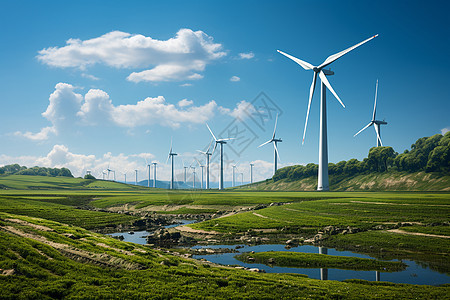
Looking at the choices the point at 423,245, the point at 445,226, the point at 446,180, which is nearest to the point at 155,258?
the point at 423,245

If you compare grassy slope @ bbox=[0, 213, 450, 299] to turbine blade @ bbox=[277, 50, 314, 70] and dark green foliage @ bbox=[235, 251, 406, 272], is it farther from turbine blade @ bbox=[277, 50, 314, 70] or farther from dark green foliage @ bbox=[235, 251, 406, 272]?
turbine blade @ bbox=[277, 50, 314, 70]

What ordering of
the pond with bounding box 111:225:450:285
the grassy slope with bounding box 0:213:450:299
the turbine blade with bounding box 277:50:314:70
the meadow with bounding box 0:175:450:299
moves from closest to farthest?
the grassy slope with bounding box 0:213:450:299, the meadow with bounding box 0:175:450:299, the pond with bounding box 111:225:450:285, the turbine blade with bounding box 277:50:314:70

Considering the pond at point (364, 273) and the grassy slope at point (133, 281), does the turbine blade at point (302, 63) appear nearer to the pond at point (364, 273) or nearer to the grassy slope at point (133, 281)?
the pond at point (364, 273)

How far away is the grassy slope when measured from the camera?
2555cm

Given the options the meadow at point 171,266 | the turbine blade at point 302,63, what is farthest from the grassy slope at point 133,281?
the turbine blade at point 302,63

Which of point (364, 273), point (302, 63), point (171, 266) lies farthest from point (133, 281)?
point (302, 63)

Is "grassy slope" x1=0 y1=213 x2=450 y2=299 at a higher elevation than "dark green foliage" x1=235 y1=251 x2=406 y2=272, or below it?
higher

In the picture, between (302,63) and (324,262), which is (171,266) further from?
(302,63)

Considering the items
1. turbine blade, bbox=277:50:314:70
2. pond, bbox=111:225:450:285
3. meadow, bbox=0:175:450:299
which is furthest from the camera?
turbine blade, bbox=277:50:314:70

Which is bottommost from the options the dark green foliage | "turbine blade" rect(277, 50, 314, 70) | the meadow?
the dark green foliage

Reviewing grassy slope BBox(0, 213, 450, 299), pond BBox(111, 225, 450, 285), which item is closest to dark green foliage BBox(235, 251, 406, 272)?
pond BBox(111, 225, 450, 285)

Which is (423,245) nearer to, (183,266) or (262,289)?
(262,289)

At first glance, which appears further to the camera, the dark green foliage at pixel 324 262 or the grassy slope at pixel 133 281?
the dark green foliage at pixel 324 262

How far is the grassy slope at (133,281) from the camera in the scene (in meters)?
25.5
